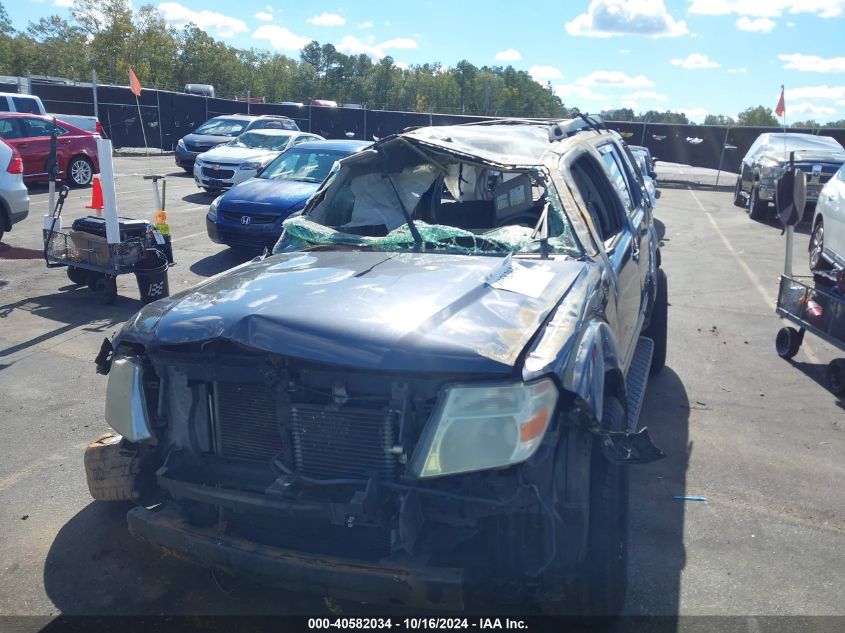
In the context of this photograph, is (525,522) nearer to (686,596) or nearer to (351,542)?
(351,542)

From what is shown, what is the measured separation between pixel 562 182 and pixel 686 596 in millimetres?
2192

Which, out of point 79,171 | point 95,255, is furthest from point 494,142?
point 79,171

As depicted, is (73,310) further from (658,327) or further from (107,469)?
(658,327)

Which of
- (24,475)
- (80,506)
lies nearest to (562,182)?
(80,506)

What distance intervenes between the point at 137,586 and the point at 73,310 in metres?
5.24

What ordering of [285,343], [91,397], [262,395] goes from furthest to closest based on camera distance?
[91,397]
[262,395]
[285,343]

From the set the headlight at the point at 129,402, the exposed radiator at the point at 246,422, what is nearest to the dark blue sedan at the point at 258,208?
the headlight at the point at 129,402

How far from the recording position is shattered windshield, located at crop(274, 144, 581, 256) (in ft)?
13.2

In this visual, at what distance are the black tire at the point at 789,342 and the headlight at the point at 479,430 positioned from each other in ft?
17.2

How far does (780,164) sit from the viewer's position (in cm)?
1567

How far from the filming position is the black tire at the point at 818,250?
8406 millimetres

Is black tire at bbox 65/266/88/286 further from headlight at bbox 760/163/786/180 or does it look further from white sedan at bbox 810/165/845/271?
headlight at bbox 760/163/786/180

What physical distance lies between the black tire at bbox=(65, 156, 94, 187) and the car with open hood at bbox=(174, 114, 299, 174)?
2.87 meters

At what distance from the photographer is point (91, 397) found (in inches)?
218
